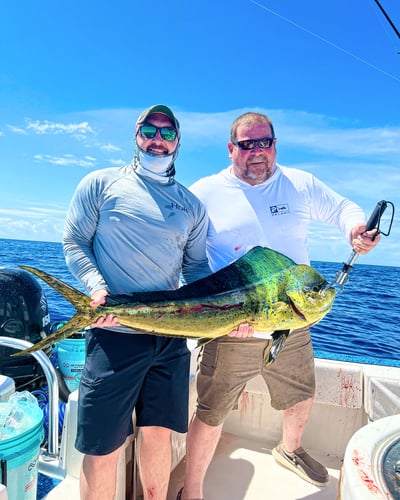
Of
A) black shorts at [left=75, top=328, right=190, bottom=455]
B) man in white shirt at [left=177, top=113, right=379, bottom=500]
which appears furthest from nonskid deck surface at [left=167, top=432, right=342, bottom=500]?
black shorts at [left=75, top=328, right=190, bottom=455]

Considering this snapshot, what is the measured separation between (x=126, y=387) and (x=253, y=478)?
51.2 inches

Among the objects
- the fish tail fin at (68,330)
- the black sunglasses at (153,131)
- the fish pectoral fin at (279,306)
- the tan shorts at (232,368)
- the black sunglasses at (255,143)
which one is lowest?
the tan shorts at (232,368)

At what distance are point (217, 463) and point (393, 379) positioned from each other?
3.87 ft

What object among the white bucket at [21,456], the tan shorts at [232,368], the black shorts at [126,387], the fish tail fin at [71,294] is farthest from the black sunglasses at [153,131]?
the white bucket at [21,456]

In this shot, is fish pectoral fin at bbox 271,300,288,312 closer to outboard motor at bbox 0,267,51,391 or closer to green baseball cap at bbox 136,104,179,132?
green baseball cap at bbox 136,104,179,132

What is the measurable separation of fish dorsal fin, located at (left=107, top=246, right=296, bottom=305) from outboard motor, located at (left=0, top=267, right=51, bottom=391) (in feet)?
5.90

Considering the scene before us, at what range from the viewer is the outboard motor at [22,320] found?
3.01m

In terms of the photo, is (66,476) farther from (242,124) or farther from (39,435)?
(242,124)

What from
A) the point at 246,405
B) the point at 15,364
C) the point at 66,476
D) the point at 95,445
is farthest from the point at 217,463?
the point at 15,364

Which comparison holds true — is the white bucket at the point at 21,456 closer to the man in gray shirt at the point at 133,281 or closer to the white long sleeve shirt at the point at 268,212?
the man in gray shirt at the point at 133,281

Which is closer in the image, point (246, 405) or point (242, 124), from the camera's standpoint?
point (242, 124)

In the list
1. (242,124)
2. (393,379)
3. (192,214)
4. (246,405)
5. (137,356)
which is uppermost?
(242,124)

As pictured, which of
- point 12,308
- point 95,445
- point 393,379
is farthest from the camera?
point 12,308

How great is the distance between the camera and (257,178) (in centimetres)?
225
